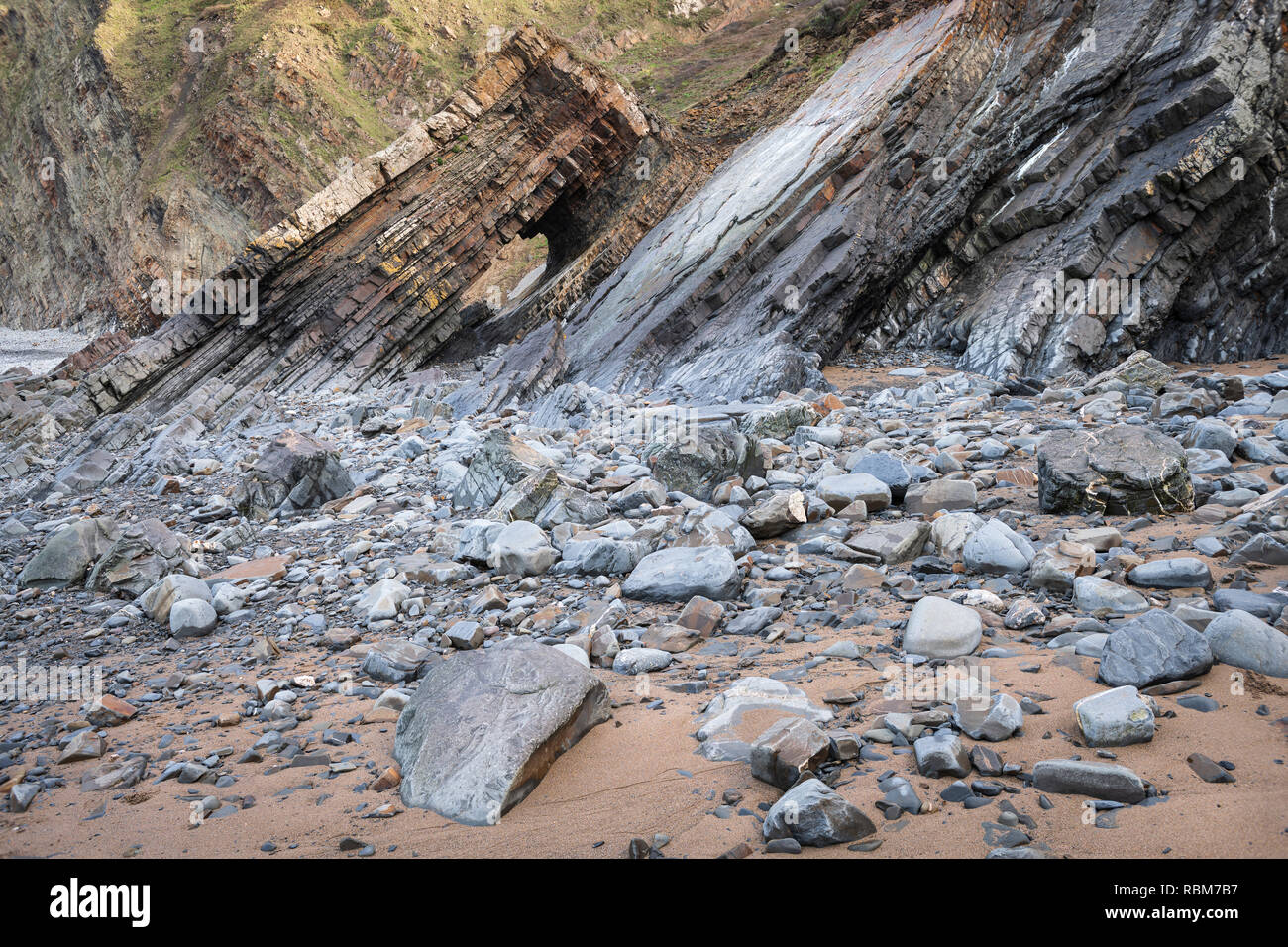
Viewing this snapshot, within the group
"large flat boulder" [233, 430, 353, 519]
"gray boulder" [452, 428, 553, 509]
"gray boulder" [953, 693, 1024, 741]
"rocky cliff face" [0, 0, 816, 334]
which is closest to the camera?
"gray boulder" [953, 693, 1024, 741]

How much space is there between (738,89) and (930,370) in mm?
13467

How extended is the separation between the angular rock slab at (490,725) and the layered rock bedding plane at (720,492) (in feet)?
0.05

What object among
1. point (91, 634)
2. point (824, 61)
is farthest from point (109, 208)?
point (91, 634)

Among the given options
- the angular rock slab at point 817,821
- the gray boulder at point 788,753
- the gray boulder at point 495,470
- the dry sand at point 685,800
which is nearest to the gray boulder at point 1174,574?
the dry sand at point 685,800

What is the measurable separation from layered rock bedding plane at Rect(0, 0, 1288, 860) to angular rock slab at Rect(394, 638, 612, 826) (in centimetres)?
2

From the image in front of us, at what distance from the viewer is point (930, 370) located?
27.5ft

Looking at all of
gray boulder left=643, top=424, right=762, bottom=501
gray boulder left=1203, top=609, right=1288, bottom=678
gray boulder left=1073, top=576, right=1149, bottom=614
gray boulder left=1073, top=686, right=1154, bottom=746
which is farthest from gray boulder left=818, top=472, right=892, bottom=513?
gray boulder left=1073, top=686, right=1154, bottom=746

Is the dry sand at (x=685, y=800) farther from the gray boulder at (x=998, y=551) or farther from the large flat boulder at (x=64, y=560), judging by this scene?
the large flat boulder at (x=64, y=560)

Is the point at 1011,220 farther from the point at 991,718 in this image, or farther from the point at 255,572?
the point at 255,572

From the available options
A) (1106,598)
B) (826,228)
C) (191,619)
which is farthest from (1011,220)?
(191,619)

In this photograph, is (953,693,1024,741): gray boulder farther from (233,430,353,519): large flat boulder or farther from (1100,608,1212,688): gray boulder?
(233,430,353,519): large flat boulder

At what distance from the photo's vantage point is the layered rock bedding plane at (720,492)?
219 cm

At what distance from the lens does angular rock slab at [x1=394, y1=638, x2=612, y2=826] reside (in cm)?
224

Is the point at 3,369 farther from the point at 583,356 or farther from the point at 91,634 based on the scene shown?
the point at 91,634
